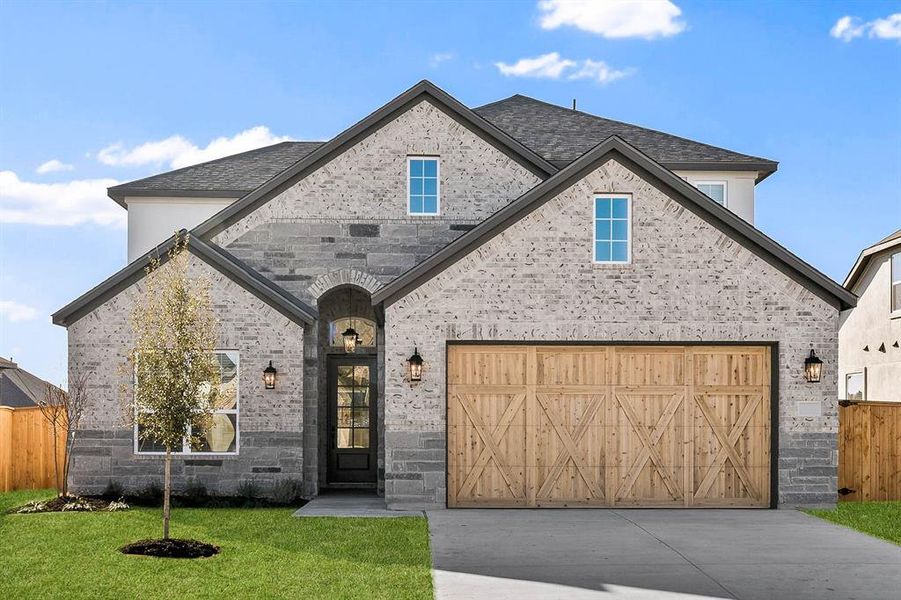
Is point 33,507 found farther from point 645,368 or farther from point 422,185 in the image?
point 645,368

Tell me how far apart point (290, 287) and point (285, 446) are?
3.19 m

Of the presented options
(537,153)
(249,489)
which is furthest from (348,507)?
(537,153)

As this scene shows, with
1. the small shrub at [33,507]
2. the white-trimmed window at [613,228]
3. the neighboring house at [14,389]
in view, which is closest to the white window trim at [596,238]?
the white-trimmed window at [613,228]

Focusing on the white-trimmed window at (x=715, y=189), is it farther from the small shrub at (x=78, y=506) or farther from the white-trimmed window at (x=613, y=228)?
the small shrub at (x=78, y=506)

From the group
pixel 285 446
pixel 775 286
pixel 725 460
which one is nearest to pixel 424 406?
pixel 285 446

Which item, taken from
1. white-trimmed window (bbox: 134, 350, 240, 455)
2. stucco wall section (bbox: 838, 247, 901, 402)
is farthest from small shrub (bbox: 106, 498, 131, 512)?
stucco wall section (bbox: 838, 247, 901, 402)

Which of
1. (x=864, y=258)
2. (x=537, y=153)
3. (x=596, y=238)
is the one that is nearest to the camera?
(x=596, y=238)

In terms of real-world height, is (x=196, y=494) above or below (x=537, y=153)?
below

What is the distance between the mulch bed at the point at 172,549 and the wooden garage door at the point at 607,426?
4722mm

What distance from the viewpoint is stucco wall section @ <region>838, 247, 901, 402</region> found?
23.0 metres

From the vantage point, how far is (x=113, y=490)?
51.5 feet

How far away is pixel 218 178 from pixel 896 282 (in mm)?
17258

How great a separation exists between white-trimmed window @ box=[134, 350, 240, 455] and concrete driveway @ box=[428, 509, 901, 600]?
4189mm

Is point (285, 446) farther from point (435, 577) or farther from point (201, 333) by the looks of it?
point (435, 577)
